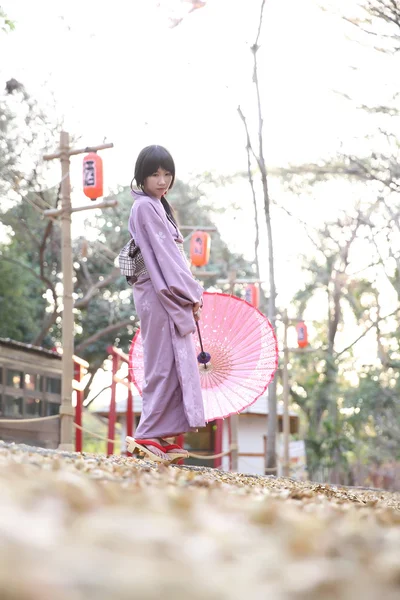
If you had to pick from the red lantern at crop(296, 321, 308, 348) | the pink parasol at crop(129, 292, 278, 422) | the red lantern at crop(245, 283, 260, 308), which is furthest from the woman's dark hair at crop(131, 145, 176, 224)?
the red lantern at crop(296, 321, 308, 348)

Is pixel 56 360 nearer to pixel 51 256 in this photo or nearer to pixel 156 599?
pixel 51 256

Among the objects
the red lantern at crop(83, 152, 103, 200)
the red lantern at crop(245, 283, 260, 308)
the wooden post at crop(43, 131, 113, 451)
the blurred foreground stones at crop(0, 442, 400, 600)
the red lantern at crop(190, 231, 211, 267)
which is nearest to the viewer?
the blurred foreground stones at crop(0, 442, 400, 600)

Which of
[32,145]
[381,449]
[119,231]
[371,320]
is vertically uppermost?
[32,145]

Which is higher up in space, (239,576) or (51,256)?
(51,256)

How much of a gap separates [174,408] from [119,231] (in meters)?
16.7

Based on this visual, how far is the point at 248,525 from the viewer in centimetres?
145

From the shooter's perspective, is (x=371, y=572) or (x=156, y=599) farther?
(x=371, y=572)

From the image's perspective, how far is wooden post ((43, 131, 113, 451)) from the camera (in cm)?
820

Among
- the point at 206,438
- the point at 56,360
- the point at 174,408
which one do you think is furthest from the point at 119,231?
the point at 174,408

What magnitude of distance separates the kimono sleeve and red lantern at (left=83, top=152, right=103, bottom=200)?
20.8 feet

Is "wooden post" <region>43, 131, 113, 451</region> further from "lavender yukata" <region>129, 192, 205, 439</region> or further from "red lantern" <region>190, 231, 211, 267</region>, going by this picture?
"red lantern" <region>190, 231, 211, 267</region>

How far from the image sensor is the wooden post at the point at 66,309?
8.20 metres

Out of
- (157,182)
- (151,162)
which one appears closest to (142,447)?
(157,182)

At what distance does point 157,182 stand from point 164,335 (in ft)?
3.09
